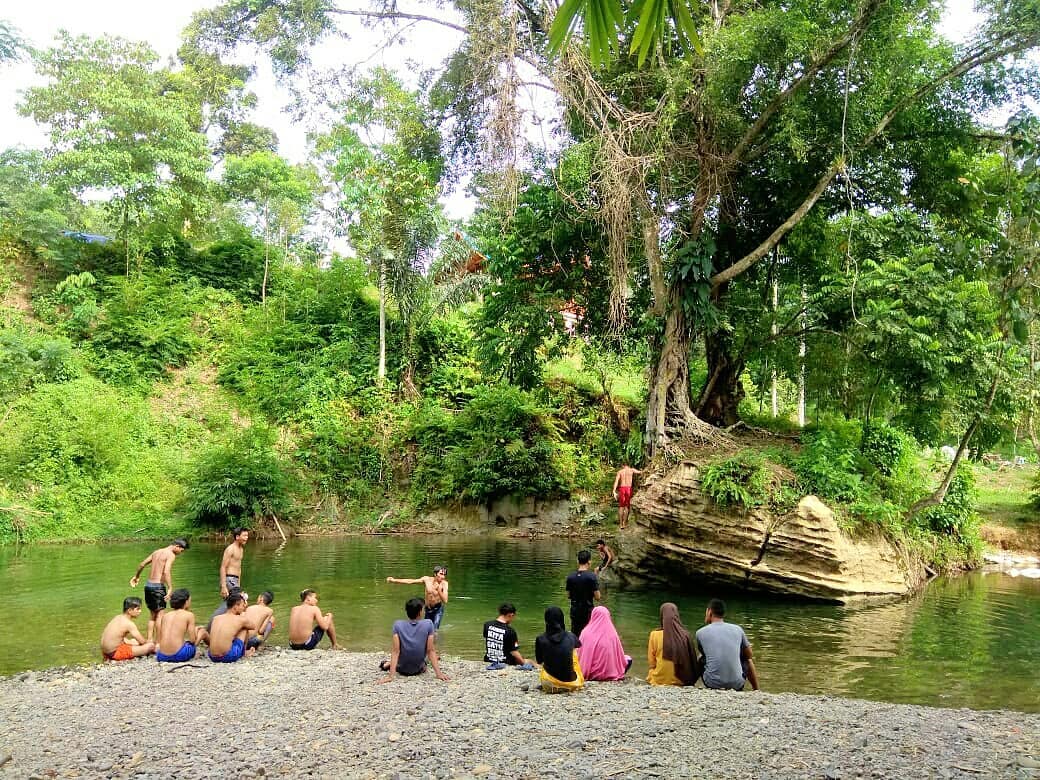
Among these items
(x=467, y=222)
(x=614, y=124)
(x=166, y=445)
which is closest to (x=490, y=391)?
(x=467, y=222)

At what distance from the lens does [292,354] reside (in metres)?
29.4

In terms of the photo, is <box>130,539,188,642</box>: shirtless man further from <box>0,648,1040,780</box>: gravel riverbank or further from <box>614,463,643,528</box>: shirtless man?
<box>614,463,643,528</box>: shirtless man

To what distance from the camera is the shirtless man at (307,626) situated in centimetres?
988

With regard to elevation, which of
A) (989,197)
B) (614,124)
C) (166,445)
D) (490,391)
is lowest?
(166,445)

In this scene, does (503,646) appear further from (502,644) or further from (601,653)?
(601,653)

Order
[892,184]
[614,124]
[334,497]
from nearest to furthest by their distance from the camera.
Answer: [614,124]
[892,184]
[334,497]

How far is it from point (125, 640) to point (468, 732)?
543 cm

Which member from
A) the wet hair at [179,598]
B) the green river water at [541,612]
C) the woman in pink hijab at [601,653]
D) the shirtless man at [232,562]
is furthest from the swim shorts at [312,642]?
the woman in pink hijab at [601,653]

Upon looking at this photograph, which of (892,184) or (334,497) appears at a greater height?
(892,184)

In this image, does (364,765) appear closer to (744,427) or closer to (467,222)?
(744,427)

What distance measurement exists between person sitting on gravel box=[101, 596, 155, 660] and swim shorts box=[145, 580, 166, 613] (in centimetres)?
55

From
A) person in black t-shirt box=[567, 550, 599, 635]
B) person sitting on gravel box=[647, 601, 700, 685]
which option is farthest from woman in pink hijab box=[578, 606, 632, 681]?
person in black t-shirt box=[567, 550, 599, 635]

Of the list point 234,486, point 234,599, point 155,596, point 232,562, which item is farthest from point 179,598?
point 234,486

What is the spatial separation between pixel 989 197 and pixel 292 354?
23.4 m
